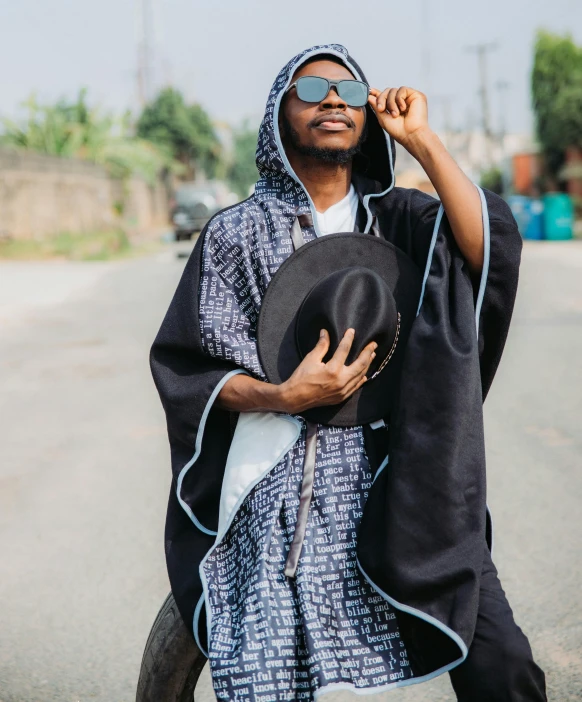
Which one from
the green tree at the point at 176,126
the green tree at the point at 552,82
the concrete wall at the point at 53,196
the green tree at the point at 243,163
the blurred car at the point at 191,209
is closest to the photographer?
the concrete wall at the point at 53,196

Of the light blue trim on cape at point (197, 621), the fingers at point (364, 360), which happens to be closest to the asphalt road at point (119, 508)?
the light blue trim on cape at point (197, 621)

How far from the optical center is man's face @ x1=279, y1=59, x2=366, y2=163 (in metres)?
2.45

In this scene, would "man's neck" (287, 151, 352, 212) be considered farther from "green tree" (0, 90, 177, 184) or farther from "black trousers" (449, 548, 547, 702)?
→ "green tree" (0, 90, 177, 184)

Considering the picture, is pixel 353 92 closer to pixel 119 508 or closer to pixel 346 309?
pixel 346 309

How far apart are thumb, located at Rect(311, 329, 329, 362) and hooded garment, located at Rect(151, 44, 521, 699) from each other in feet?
0.62

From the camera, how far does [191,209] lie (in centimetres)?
3338

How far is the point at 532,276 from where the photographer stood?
1636cm

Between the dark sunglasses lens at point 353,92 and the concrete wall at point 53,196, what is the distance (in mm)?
23855

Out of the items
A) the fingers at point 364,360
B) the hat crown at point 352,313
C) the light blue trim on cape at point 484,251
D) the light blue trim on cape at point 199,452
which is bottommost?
the light blue trim on cape at point 199,452

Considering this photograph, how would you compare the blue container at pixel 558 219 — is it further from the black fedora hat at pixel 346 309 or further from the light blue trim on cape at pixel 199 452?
the light blue trim on cape at pixel 199 452

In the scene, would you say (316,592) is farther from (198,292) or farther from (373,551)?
(198,292)

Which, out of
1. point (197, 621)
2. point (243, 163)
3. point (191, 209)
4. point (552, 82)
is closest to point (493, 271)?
point (197, 621)

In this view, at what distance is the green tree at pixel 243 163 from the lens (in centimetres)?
8488

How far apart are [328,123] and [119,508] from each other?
3426 mm
